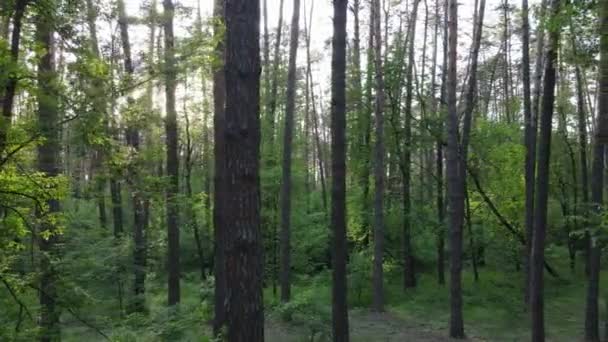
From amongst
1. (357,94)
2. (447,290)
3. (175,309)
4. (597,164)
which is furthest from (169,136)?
(447,290)

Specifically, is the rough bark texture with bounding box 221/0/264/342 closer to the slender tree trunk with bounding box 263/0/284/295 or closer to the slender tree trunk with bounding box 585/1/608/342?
the slender tree trunk with bounding box 585/1/608/342

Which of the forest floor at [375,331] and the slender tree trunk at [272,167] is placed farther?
the slender tree trunk at [272,167]

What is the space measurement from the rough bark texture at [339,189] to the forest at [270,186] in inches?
1.3

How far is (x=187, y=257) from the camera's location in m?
24.9

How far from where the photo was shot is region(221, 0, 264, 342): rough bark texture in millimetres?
4336

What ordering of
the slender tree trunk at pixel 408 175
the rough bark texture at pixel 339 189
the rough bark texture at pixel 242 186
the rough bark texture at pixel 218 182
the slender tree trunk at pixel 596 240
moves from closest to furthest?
the rough bark texture at pixel 242 186
the rough bark texture at pixel 339 189
the slender tree trunk at pixel 596 240
the rough bark texture at pixel 218 182
the slender tree trunk at pixel 408 175

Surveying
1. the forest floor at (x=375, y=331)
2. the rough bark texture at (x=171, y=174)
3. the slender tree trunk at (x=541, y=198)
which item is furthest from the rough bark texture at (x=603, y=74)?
the rough bark texture at (x=171, y=174)

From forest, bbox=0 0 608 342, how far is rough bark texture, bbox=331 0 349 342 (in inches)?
1.3

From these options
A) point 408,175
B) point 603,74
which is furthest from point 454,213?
point 408,175

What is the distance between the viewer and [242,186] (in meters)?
4.34

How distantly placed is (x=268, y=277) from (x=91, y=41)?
1659cm

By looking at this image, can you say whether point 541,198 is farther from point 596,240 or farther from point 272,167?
point 272,167

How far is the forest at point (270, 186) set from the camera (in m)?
5.39

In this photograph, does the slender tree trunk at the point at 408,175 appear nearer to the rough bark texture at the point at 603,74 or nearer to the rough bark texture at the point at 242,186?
the rough bark texture at the point at 603,74
